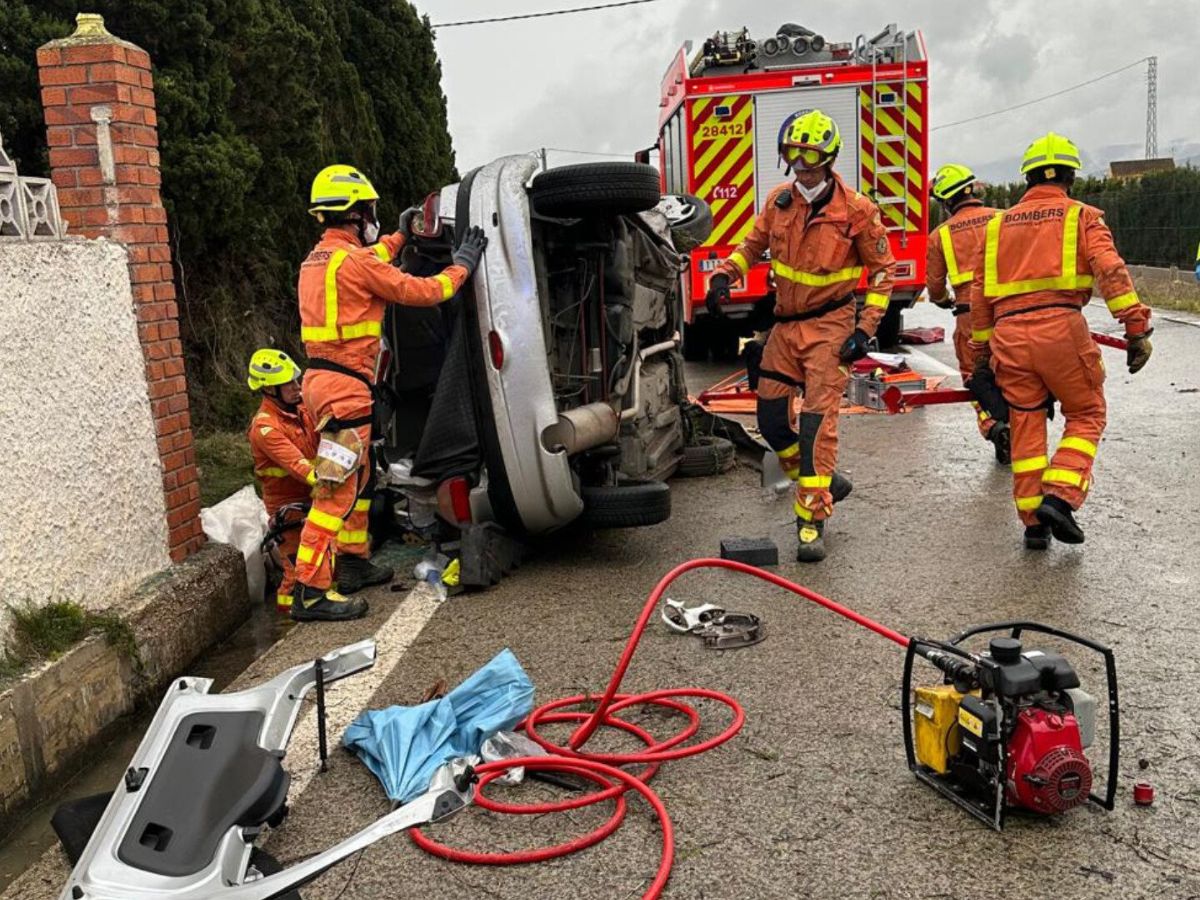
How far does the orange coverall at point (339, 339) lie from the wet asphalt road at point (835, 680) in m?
0.39

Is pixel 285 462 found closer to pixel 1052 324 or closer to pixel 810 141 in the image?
pixel 810 141

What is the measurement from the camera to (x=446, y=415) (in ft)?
16.4

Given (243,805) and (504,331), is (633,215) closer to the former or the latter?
(504,331)

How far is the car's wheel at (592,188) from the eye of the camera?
487 centimetres

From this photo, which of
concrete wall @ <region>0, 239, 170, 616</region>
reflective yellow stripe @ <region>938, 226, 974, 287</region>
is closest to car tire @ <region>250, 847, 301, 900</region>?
concrete wall @ <region>0, 239, 170, 616</region>

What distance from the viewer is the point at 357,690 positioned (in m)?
3.97

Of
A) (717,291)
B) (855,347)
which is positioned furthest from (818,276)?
(717,291)

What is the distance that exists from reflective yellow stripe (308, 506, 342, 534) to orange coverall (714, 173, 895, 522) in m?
2.14

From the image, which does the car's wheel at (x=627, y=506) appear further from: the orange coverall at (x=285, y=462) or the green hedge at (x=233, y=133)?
the green hedge at (x=233, y=133)

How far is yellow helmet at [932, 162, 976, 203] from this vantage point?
7.70 metres

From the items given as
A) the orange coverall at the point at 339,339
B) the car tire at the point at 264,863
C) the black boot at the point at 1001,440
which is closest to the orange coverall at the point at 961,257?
the black boot at the point at 1001,440

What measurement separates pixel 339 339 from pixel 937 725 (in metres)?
3.14

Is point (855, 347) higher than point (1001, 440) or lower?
higher

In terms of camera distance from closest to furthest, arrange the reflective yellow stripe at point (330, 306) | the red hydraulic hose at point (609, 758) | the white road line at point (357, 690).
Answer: the red hydraulic hose at point (609, 758) < the white road line at point (357, 690) < the reflective yellow stripe at point (330, 306)
